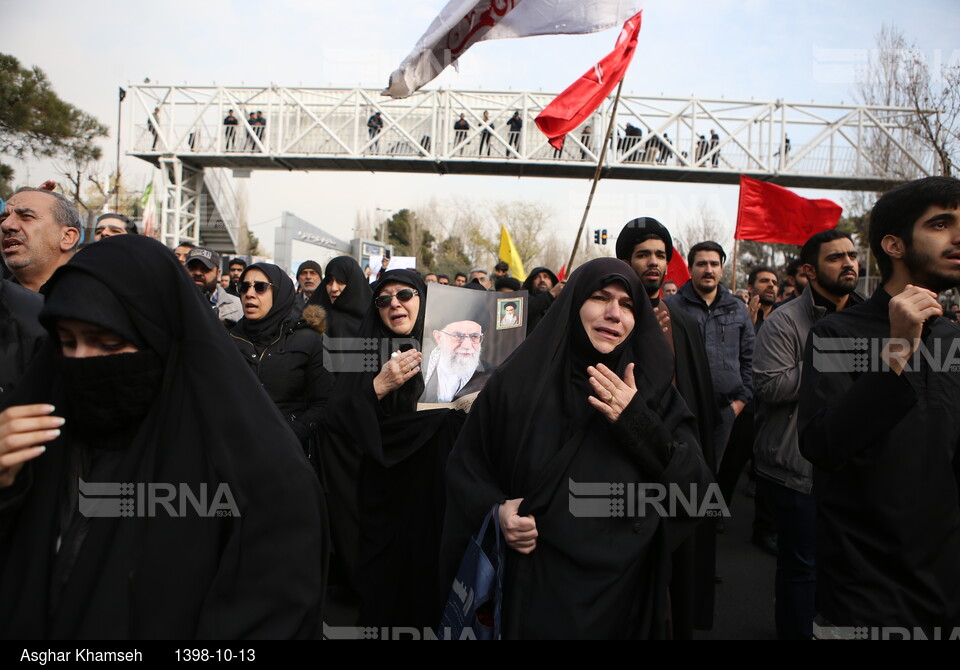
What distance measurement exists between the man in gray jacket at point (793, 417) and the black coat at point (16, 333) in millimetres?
3517

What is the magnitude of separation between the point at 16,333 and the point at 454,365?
6.47 ft

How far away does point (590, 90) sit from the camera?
5594 mm

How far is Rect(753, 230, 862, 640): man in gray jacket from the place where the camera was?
316 cm

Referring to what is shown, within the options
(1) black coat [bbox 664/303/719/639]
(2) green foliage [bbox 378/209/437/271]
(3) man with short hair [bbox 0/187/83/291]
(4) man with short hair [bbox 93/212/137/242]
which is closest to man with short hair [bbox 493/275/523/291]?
(4) man with short hair [bbox 93/212/137/242]

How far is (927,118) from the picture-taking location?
1239 cm

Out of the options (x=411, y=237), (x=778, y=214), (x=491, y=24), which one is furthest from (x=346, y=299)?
(x=411, y=237)

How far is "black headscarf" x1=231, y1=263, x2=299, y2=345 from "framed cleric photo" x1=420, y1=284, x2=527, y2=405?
1.21 meters

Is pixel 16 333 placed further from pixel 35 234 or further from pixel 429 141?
pixel 429 141

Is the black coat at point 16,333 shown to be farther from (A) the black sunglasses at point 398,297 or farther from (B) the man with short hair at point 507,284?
(B) the man with short hair at point 507,284

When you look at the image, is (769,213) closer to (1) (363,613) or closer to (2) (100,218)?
(1) (363,613)

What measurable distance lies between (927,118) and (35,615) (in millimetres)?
15375

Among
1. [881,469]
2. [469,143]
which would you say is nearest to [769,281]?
[881,469]

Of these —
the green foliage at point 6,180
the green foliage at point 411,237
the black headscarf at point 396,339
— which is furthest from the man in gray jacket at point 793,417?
the green foliage at point 411,237

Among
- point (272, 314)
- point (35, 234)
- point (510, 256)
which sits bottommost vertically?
point (272, 314)
